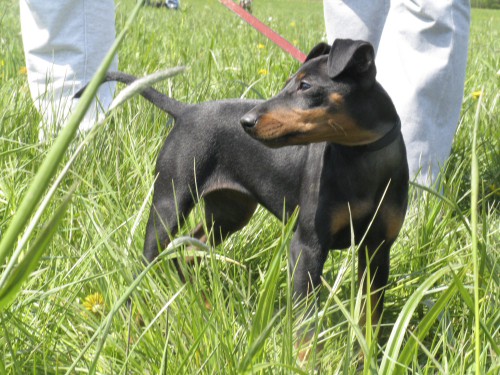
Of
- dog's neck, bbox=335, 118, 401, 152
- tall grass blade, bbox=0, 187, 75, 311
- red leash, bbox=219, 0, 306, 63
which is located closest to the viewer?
tall grass blade, bbox=0, 187, 75, 311

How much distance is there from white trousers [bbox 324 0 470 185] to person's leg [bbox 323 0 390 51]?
0.38 ft

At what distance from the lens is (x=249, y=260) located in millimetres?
2566

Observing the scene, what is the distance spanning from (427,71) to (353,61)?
1068mm

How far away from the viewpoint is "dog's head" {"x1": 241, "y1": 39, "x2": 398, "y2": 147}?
6.68ft

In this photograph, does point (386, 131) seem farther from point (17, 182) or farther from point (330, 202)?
point (17, 182)

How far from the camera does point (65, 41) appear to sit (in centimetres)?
342

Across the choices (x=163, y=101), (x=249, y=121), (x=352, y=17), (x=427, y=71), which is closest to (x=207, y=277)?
(x=163, y=101)

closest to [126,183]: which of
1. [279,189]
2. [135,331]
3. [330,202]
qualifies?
[279,189]

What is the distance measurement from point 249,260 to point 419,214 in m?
0.58

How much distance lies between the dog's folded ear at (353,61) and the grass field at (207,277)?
394 millimetres

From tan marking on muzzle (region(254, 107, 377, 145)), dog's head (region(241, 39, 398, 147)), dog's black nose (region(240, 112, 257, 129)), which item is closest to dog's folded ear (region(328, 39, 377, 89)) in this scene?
dog's head (region(241, 39, 398, 147))

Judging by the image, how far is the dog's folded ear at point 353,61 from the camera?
2.10 metres

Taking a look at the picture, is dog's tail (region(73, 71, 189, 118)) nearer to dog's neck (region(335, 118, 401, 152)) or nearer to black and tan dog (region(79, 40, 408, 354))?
black and tan dog (region(79, 40, 408, 354))

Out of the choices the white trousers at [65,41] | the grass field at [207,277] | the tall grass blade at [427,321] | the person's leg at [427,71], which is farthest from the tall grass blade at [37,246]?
the white trousers at [65,41]
